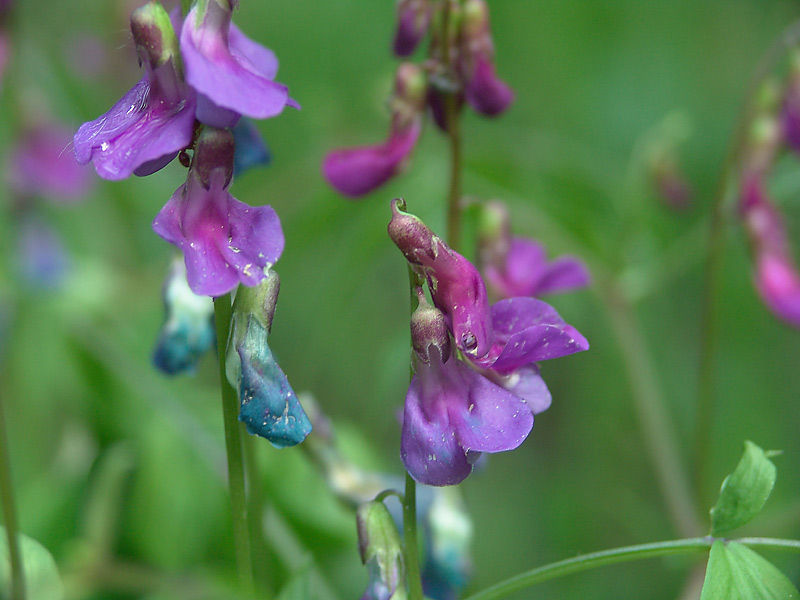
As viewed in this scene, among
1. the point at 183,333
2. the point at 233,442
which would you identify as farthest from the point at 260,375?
the point at 183,333

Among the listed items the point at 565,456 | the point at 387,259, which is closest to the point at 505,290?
the point at 565,456

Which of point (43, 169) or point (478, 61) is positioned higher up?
point (478, 61)

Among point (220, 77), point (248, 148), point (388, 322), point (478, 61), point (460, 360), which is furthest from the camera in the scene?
point (388, 322)

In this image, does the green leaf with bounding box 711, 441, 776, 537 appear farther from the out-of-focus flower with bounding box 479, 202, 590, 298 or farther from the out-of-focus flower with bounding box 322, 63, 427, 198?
the out-of-focus flower with bounding box 322, 63, 427, 198

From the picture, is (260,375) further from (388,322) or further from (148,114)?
Result: (388,322)

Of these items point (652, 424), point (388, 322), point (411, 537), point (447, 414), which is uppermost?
point (447, 414)
